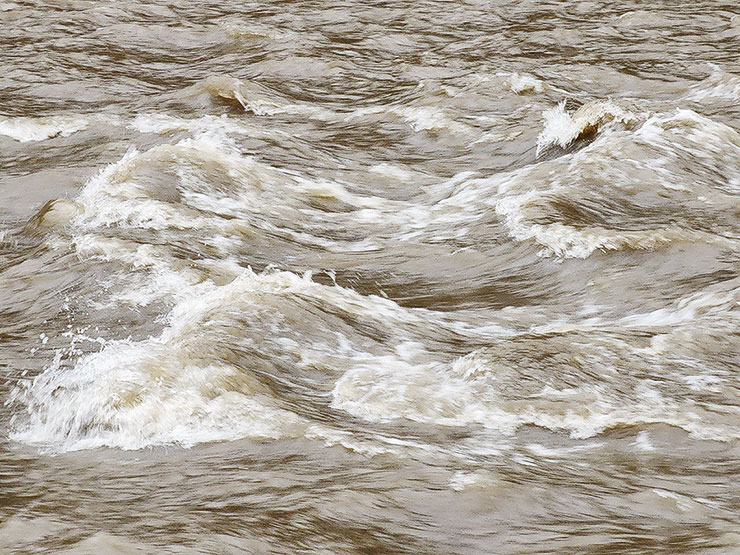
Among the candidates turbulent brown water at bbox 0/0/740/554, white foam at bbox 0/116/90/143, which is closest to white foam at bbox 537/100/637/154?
turbulent brown water at bbox 0/0/740/554

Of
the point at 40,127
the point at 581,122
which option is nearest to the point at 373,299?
the point at 581,122

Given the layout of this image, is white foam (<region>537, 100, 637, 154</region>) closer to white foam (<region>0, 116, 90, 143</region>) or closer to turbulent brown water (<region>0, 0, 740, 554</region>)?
turbulent brown water (<region>0, 0, 740, 554</region>)

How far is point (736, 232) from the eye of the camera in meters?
5.96

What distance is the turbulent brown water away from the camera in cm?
347

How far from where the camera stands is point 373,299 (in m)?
5.39

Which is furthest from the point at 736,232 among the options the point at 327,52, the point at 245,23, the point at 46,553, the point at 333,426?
the point at 245,23

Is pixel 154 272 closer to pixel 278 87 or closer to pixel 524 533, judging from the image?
pixel 524 533

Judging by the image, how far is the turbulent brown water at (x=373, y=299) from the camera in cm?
347

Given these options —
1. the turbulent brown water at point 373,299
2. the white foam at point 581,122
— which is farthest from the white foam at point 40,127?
the white foam at point 581,122

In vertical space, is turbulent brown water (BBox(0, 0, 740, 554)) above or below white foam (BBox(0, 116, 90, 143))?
above

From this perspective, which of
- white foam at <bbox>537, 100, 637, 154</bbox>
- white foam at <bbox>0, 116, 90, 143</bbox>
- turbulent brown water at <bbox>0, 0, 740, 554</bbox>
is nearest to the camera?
turbulent brown water at <bbox>0, 0, 740, 554</bbox>

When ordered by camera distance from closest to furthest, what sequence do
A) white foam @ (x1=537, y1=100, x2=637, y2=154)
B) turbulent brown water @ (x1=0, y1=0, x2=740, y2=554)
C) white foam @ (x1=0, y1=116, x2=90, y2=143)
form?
turbulent brown water @ (x1=0, y1=0, x2=740, y2=554), white foam @ (x1=537, y1=100, x2=637, y2=154), white foam @ (x1=0, y1=116, x2=90, y2=143)

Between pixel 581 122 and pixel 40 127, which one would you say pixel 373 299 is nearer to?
pixel 581 122

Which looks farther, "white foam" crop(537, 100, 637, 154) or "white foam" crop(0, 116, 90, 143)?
"white foam" crop(0, 116, 90, 143)
